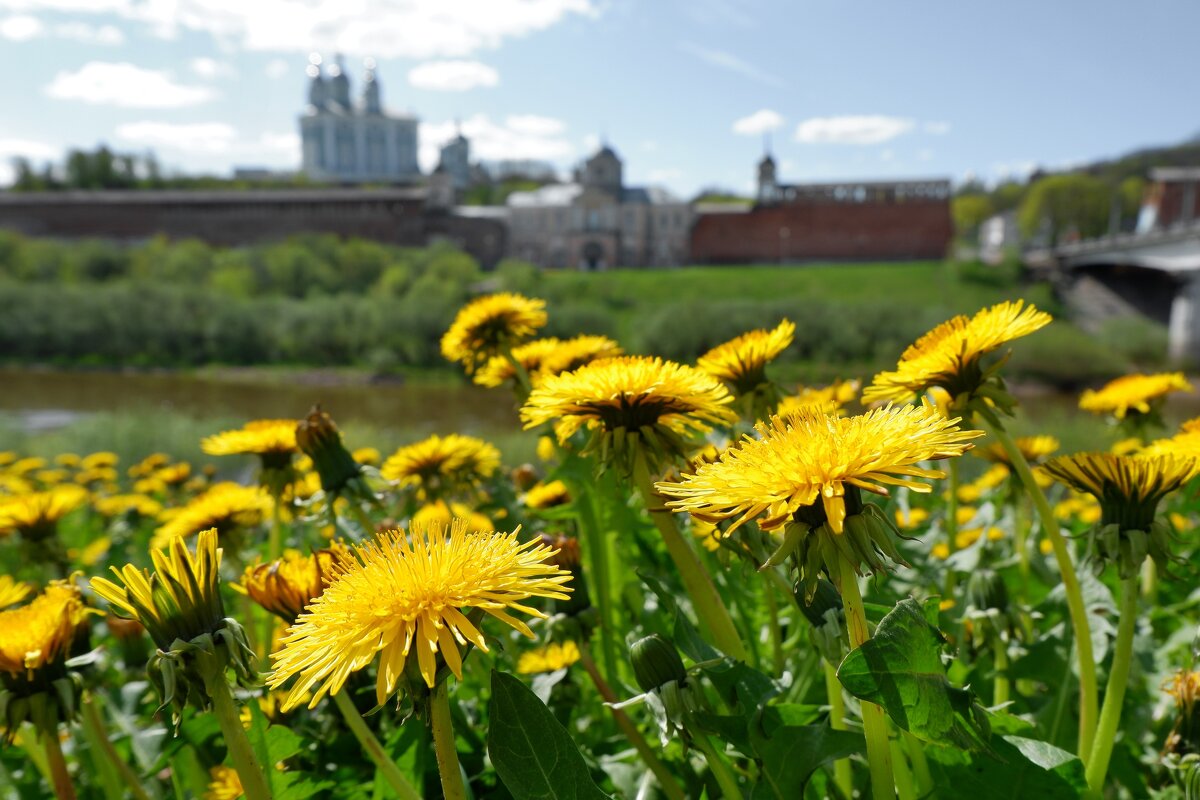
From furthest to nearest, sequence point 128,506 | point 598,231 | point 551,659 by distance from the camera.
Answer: point 598,231 < point 128,506 < point 551,659

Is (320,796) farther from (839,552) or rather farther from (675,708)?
(839,552)

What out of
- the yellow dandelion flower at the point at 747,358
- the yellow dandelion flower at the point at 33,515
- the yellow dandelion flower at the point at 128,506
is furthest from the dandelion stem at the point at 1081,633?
the yellow dandelion flower at the point at 128,506

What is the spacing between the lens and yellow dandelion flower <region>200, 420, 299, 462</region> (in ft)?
4.64

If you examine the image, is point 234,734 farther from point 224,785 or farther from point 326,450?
point 326,450

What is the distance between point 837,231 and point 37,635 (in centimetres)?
4879

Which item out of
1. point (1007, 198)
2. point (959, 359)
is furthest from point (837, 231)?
point (959, 359)

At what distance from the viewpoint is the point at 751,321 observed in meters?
25.2

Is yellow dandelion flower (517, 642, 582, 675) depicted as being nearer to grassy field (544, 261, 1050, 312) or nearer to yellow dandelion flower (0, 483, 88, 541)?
yellow dandelion flower (0, 483, 88, 541)

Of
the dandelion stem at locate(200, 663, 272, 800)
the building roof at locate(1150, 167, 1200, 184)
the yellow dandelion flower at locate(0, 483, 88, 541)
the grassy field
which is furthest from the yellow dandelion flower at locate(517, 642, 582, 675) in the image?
the building roof at locate(1150, 167, 1200, 184)

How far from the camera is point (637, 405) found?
0.91 metres

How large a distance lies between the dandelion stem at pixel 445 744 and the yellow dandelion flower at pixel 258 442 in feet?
2.89

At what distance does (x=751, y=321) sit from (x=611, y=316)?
5960 mm

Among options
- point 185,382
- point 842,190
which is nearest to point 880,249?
point 842,190

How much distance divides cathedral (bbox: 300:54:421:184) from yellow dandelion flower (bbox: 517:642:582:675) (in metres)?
90.9
